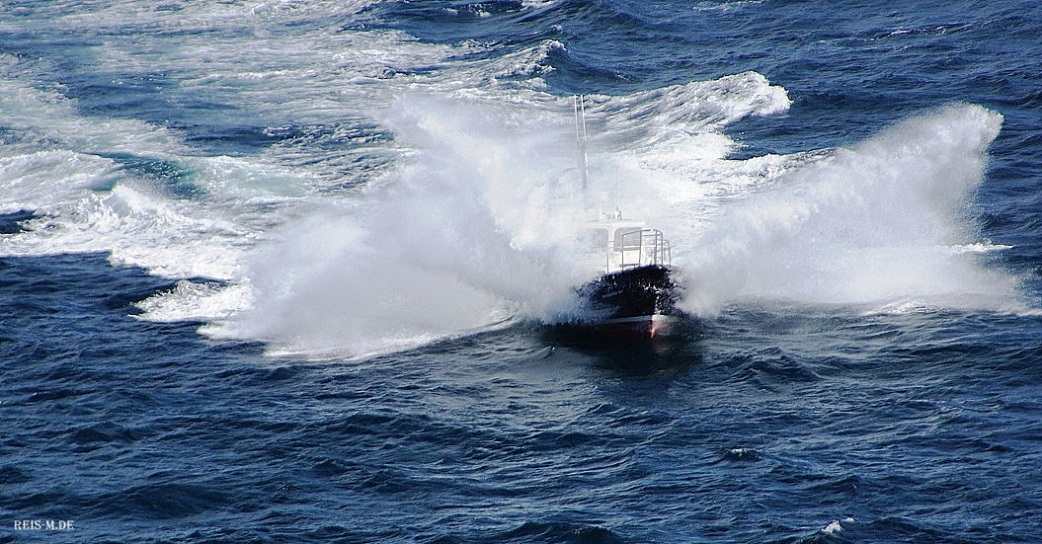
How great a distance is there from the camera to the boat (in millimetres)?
45594

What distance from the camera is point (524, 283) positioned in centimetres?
4847

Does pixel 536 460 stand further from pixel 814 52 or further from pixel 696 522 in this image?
pixel 814 52

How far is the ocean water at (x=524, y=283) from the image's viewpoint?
35688 mm

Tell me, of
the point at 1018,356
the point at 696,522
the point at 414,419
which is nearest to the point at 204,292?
the point at 414,419

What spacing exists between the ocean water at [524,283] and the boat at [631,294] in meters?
0.75

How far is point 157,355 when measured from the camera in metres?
46.9

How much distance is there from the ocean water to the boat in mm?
753
